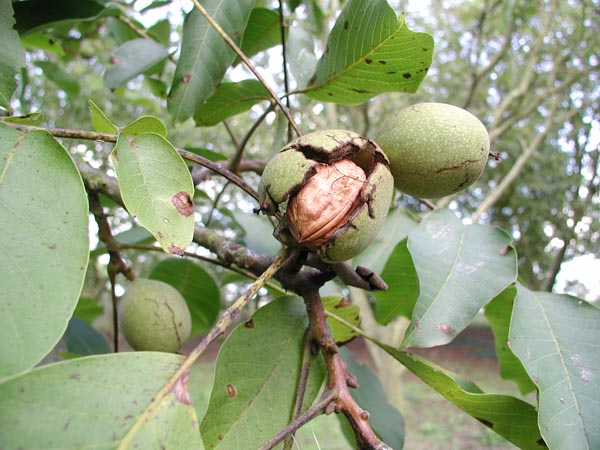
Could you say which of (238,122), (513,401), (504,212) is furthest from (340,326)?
(504,212)

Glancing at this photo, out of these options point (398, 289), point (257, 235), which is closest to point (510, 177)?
point (257, 235)

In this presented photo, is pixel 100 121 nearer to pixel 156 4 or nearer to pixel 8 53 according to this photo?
pixel 8 53

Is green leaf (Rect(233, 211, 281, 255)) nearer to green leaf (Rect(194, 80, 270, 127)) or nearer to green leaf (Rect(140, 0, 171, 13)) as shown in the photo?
green leaf (Rect(194, 80, 270, 127))

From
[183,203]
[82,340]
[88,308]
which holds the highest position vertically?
[183,203]

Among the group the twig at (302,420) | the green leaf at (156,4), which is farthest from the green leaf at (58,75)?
the twig at (302,420)

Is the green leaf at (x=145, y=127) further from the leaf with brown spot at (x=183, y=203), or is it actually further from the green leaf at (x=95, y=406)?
the green leaf at (x=95, y=406)

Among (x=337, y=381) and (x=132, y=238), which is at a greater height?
(x=337, y=381)

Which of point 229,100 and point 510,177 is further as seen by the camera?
point 510,177
